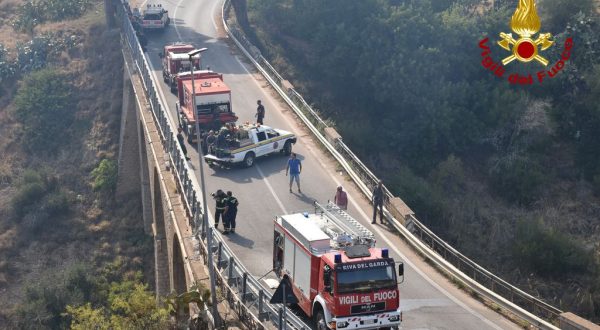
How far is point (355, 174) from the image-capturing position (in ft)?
104

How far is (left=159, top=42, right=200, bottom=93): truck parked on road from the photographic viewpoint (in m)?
42.5

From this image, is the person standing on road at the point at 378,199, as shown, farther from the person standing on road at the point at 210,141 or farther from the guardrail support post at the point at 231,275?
the person standing on road at the point at 210,141

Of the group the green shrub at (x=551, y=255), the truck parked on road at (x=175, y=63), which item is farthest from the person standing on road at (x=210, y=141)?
the green shrub at (x=551, y=255)

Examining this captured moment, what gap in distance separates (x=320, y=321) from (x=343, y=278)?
141cm

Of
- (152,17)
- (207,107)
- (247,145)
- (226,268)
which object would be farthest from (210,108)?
(152,17)

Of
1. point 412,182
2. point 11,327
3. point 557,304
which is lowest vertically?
point 11,327

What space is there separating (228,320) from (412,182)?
22406 mm

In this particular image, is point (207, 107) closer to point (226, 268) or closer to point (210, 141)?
point (210, 141)

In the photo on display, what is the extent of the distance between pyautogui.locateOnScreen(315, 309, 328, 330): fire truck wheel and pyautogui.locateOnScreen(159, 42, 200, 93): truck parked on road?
82.0ft

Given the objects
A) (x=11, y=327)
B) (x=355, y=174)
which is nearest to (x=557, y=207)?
(x=355, y=174)

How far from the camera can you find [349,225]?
19969 mm

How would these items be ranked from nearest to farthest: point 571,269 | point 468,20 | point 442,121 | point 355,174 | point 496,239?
point 355,174 → point 571,269 → point 496,239 → point 442,121 → point 468,20

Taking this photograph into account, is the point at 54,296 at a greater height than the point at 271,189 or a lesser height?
lesser

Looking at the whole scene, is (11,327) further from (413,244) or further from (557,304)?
(557,304)
